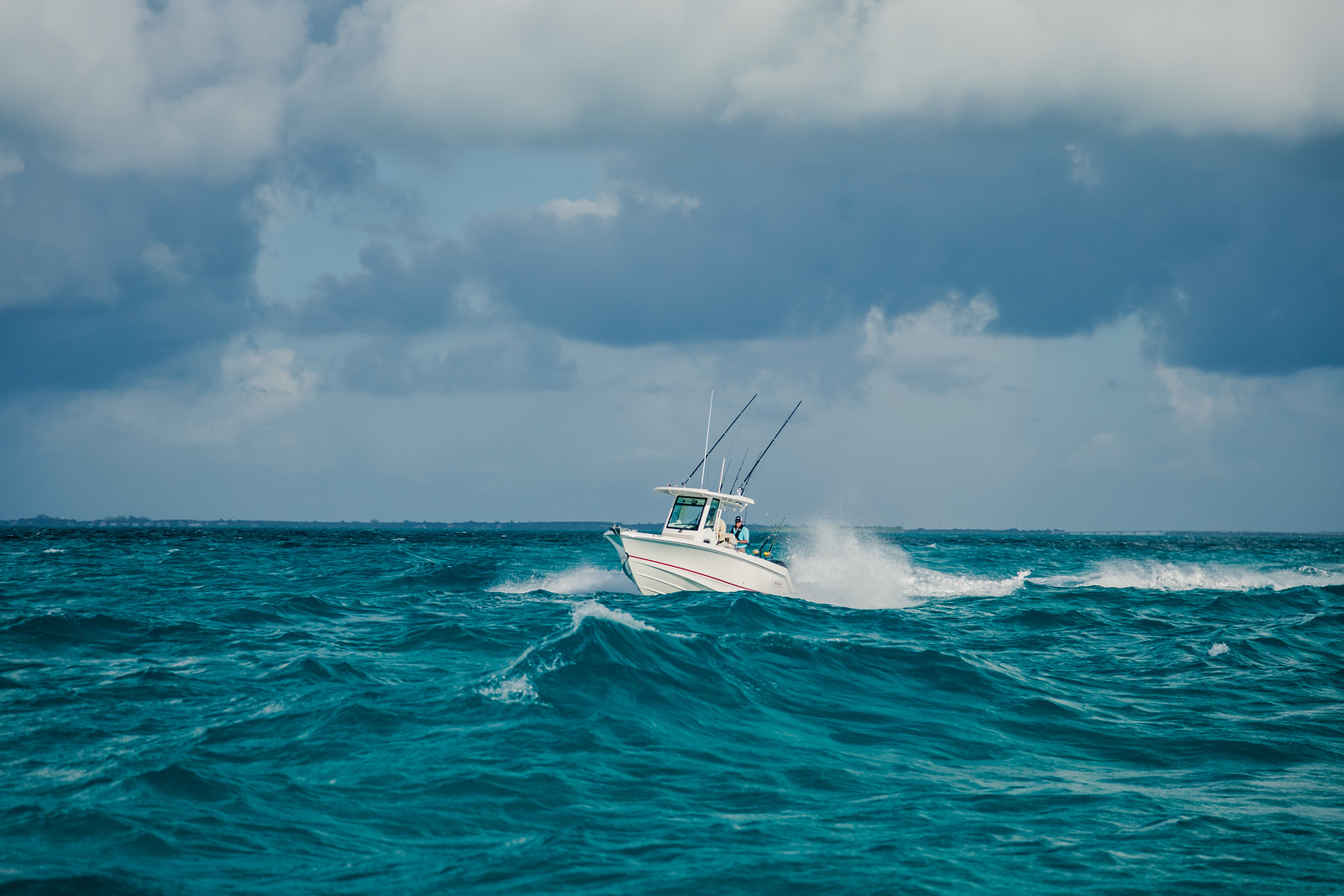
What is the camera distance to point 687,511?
2598 centimetres

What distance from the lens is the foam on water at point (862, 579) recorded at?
1243 inches

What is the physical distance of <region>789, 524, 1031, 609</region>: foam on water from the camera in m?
31.6

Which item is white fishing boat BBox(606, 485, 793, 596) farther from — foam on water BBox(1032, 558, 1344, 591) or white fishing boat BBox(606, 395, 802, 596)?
foam on water BBox(1032, 558, 1344, 591)

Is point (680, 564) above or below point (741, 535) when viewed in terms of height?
below

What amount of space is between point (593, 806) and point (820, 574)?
1077 inches

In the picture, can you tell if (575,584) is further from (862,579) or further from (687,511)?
(862,579)

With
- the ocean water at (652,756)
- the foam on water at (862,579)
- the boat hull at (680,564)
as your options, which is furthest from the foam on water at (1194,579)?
the boat hull at (680,564)

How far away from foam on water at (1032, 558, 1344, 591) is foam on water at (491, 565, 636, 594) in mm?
20153

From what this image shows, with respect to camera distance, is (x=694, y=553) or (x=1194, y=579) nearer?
(x=694, y=553)

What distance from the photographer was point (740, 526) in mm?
26453

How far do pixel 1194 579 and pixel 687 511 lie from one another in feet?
99.8

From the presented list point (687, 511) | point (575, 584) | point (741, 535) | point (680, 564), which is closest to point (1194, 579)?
point (741, 535)

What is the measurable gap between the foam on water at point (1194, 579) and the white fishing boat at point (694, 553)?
1985cm

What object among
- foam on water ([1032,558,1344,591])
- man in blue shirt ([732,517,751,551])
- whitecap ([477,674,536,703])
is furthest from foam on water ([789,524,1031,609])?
whitecap ([477,674,536,703])
